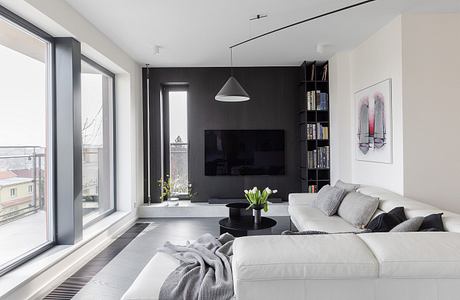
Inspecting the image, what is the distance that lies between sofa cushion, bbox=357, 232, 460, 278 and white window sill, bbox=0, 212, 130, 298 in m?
2.57

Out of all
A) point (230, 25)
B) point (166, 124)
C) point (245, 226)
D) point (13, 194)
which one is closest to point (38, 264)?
point (13, 194)

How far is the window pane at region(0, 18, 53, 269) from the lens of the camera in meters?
2.73

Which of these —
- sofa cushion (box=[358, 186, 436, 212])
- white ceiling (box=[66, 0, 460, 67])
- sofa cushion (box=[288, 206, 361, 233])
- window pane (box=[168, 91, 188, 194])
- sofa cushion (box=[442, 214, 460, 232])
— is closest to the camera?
sofa cushion (box=[442, 214, 460, 232])

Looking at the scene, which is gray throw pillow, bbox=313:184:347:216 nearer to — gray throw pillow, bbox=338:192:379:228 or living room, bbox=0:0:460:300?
living room, bbox=0:0:460:300

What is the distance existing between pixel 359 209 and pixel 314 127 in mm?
2441

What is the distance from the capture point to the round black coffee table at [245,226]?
3.41 meters

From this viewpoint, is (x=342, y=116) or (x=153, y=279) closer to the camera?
(x=153, y=279)

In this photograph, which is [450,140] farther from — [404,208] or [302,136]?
[302,136]

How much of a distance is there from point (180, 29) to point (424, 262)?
12.1 feet

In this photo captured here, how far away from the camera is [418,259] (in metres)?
1.37

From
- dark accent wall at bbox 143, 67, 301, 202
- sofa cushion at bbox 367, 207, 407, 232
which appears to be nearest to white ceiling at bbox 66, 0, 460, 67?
dark accent wall at bbox 143, 67, 301, 202

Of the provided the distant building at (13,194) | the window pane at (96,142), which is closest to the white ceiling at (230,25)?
the window pane at (96,142)

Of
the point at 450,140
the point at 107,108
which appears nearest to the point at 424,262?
the point at 450,140

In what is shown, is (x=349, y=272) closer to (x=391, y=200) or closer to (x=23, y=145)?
(x=391, y=200)
